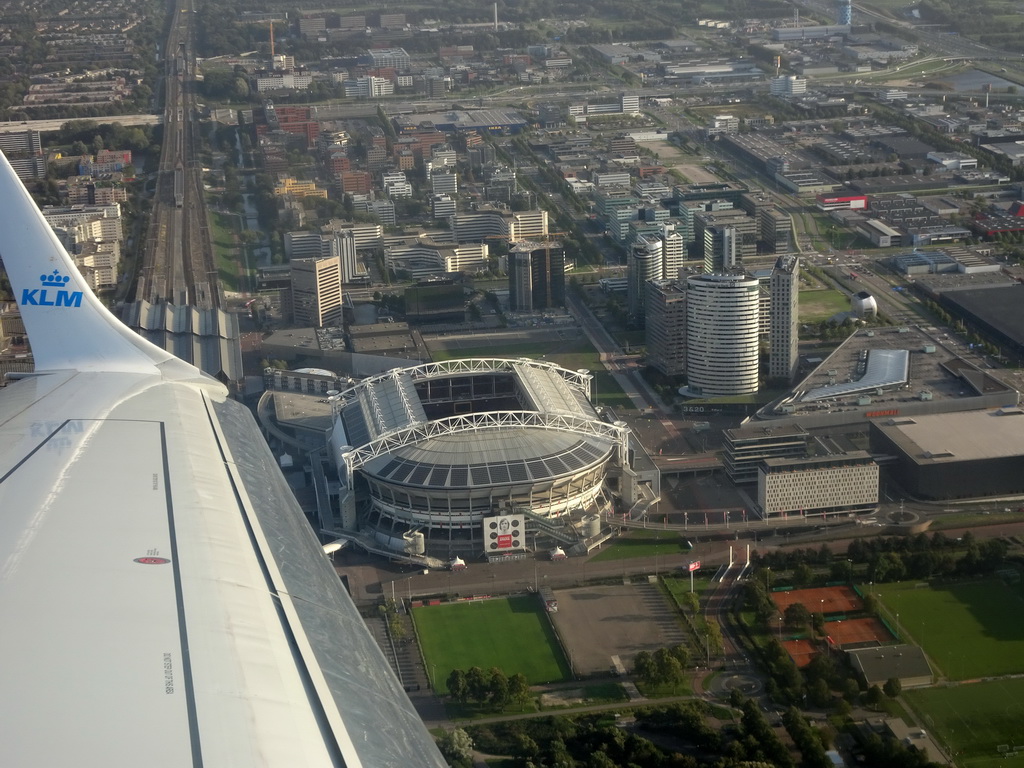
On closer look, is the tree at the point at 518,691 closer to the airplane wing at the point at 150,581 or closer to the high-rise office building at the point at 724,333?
the airplane wing at the point at 150,581

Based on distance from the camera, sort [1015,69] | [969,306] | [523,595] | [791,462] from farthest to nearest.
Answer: [1015,69] < [969,306] < [791,462] < [523,595]

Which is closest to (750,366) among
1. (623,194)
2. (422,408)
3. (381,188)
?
(422,408)

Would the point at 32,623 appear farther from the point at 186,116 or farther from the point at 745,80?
the point at 745,80

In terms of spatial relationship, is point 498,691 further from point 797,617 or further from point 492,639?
point 797,617

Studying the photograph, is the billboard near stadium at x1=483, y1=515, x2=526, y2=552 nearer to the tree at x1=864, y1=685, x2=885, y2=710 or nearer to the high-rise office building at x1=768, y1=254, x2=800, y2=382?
the tree at x1=864, y1=685, x2=885, y2=710

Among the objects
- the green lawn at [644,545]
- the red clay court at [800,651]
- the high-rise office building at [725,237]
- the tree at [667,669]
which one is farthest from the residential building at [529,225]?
the tree at [667,669]

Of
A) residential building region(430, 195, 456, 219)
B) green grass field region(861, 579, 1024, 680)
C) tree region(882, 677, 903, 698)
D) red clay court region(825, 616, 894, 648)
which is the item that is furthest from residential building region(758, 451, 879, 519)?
residential building region(430, 195, 456, 219)
